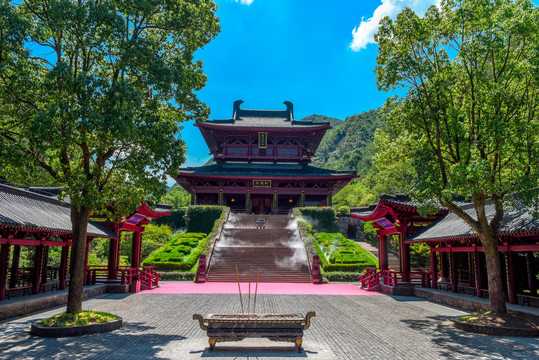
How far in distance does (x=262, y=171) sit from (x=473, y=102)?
27893 millimetres

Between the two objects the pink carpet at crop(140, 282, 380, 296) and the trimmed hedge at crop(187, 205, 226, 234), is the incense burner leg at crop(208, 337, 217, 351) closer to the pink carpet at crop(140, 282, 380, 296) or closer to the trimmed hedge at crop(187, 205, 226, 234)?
the pink carpet at crop(140, 282, 380, 296)

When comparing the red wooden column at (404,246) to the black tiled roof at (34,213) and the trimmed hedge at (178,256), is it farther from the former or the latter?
the black tiled roof at (34,213)

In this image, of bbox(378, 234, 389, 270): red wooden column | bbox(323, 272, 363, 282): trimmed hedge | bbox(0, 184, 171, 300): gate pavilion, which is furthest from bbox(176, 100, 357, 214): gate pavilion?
bbox(0, 184, 171, 300): gate pavilion

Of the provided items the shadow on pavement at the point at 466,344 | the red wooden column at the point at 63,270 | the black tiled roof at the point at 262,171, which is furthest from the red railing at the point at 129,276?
the black tiled roof at the point at 262,171

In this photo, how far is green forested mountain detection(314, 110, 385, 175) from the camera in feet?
262

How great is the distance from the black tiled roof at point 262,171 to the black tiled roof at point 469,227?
19.4m

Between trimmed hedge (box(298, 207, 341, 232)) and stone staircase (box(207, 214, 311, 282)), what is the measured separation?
1805 mm

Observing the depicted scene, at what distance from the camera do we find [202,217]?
3244cm

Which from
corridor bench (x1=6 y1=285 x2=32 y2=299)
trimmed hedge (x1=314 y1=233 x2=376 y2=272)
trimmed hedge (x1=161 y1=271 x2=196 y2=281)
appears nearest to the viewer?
corridor bench (x1=6 y1=285 x2=32 y2=299)

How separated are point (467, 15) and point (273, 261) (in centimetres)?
1622

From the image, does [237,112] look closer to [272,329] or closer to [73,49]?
[73,49]

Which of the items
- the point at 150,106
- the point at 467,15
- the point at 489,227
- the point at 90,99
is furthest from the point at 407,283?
the point at 90,99

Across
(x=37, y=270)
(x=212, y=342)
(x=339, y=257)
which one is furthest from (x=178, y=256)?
(x=212, y=342)

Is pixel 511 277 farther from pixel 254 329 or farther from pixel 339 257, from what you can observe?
pixel 339 257
